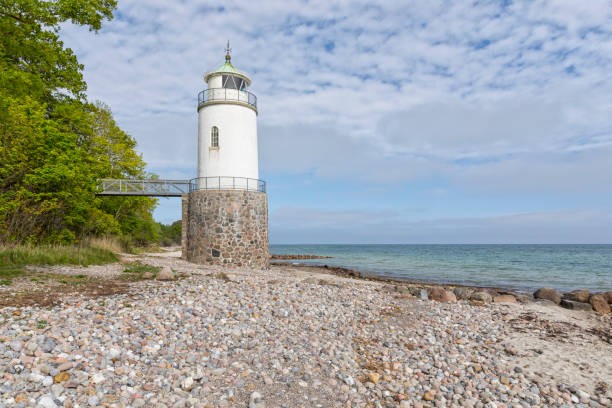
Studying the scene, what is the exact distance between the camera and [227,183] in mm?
18281

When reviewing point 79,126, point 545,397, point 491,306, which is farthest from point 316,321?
point 79,126

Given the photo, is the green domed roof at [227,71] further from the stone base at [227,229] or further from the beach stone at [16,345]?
the beach stone at [16,345]

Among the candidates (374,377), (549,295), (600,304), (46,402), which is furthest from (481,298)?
(46,402)

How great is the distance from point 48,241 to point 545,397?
18437mm

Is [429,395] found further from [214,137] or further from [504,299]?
[214,137]

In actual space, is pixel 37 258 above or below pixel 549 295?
above

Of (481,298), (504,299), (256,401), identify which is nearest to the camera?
(256,401)

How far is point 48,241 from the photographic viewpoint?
15.5 metres

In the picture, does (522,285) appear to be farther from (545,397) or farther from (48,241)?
(48,241)

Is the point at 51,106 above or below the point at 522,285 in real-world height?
above

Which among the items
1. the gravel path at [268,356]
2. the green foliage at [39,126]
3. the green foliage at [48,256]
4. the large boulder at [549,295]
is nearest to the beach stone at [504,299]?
the large boulder at [549,295]

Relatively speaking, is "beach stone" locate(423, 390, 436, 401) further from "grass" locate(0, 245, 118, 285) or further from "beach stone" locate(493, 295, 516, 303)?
"grass" locate(0, 245, 118, 285)

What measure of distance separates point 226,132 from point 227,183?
274 centimetres

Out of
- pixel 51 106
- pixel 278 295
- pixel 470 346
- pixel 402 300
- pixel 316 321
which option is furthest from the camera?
pixel 51 106
